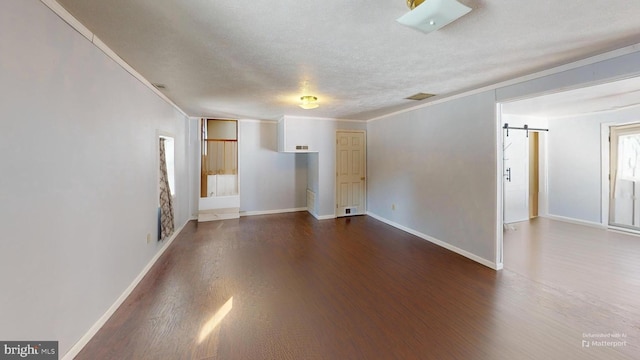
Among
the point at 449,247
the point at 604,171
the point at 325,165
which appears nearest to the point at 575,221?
the point at 604,171

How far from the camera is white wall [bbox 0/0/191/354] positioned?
1.29 m

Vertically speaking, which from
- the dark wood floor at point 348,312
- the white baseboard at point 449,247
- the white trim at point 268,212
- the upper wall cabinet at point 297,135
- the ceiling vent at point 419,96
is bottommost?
the dark wood floor at point 348,312

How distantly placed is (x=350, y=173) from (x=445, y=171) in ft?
8.46

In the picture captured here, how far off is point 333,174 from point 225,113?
2.77 m

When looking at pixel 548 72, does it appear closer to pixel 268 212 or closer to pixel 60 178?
pixel 60 178

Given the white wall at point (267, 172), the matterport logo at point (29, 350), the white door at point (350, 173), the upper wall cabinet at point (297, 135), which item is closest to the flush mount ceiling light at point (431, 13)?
the matterport logo at point (29, 350)

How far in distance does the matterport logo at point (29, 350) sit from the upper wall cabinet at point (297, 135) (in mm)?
4426

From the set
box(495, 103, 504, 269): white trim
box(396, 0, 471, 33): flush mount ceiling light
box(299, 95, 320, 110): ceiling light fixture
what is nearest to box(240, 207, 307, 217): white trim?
box(299, 95, 320, 110): ceiling light fixture

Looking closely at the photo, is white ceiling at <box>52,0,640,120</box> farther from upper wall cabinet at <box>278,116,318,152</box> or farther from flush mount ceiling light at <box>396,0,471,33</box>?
upper wall cabinet at <box>278,116,318,152</box>

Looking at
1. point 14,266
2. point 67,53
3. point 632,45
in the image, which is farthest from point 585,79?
point 14,266

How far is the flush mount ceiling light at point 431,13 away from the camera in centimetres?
142

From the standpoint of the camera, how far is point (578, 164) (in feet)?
17.5

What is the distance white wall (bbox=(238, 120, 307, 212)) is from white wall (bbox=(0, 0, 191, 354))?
3491 millimetres

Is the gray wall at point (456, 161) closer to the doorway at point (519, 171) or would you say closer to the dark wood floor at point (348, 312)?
the dark wood floor at point (348, 312)
